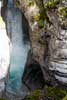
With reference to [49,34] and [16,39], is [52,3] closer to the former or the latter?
[49,34]

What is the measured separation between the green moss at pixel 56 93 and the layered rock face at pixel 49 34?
530 millimetres

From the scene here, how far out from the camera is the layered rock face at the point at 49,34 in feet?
47.1

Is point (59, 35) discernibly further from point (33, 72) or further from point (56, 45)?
point (33, 72)

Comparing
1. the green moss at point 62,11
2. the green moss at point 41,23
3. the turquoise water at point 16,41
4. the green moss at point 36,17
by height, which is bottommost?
the turquoise water at point 16,41

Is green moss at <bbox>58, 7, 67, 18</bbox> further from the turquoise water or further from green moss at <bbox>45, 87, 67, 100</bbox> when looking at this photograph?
the turquoise water

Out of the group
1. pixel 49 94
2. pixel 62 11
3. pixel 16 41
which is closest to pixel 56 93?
pixel 49 94

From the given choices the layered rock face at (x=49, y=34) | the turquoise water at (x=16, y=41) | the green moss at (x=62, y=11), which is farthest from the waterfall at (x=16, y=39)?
the green moss at (x=62, y=11)

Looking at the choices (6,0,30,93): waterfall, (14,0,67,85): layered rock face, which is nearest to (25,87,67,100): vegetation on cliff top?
A: (14,0,67,85): layered rock face

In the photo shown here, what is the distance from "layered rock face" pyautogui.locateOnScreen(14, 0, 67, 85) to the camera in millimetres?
14352

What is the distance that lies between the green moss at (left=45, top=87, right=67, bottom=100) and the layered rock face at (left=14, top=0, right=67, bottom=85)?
0.53 meters

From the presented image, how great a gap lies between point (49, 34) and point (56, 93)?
97.5 inches

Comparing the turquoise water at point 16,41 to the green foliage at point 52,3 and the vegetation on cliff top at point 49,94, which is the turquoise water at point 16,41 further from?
the green foliage at point 52,3

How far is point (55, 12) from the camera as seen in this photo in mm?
14461

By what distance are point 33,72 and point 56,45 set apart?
282 cm
